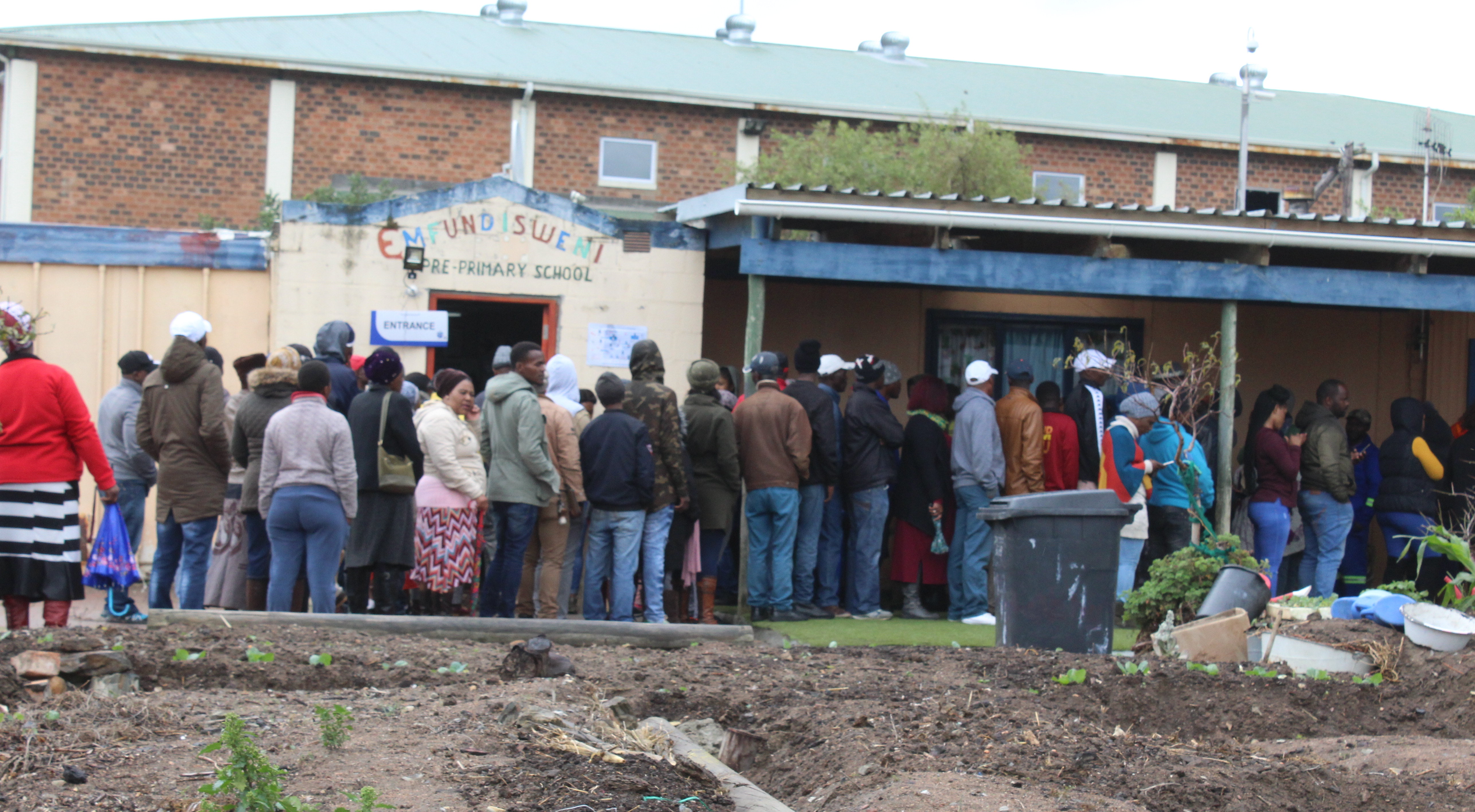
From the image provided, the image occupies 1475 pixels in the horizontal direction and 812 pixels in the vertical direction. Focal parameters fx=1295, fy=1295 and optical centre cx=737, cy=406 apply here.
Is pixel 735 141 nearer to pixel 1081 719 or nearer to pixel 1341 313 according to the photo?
pixel 1341 313

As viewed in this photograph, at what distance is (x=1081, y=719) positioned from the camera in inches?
232

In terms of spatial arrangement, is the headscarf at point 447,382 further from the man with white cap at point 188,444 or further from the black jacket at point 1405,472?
the black jacket at point 1405,472

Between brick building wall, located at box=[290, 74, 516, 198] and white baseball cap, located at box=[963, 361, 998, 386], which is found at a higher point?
brick building wall, located at box=[290, 74, 516, 198]

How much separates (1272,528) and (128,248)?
9.40 meters

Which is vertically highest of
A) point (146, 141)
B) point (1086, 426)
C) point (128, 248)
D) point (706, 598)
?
point (146, 141)

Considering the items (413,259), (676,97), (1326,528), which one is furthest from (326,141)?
(1326,528)

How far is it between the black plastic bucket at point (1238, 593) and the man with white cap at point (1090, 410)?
170 centimetres

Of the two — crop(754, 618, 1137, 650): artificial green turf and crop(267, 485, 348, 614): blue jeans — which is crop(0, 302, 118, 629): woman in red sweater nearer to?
crop(267, 485, 348, 614): blue jeans

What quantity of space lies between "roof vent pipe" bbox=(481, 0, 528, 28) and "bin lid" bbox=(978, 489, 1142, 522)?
1843 centimetres

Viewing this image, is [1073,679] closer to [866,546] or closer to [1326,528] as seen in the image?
[866,546]

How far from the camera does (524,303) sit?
10.9 meters

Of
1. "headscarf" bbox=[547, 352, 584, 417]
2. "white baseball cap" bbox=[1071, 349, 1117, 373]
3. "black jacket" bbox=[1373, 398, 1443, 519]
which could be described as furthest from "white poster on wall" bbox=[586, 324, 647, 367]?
"black jacket" bbox=[1373, 398, 1443, 519]

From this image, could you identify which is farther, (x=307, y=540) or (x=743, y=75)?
(x=743, y=75)

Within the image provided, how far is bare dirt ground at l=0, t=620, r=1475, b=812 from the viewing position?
14.0 ft
